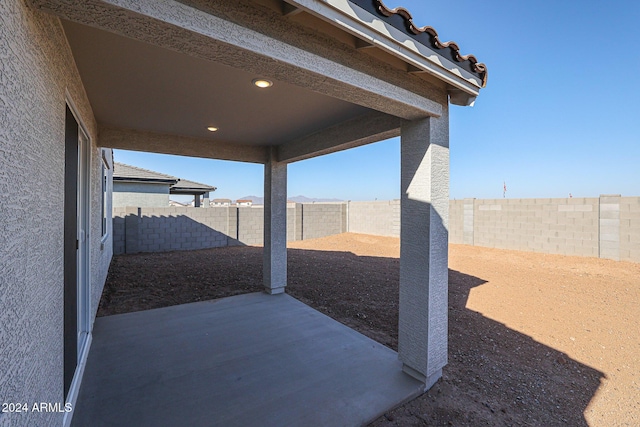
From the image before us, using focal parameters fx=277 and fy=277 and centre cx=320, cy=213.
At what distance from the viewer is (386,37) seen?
187 cm

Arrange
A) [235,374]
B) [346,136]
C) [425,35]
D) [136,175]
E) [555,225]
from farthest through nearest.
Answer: [136,175], [555,225], [346,136], [235,374], [425,35]

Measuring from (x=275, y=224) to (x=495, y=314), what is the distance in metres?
4.15

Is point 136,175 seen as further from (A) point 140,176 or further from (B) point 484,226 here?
(B) point 484,226

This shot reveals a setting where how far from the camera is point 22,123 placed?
1.13m

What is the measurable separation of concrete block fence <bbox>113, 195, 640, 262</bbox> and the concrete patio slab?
273 inches

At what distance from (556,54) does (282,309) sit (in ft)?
32.7

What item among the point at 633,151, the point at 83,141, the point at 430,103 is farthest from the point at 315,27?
the point at 633,151

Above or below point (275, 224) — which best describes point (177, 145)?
above

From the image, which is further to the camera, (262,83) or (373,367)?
(373,367)

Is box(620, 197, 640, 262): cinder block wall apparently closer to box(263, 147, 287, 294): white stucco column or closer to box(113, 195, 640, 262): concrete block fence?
box(113, 195, 640, 262): concrete block fence

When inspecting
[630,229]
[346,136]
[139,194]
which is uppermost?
[346,136]

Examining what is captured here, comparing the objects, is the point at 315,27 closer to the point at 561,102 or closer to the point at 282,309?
the point at 282,309

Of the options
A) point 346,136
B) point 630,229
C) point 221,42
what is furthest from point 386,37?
point 630,229

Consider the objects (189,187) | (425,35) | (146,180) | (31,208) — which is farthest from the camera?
(189,187)
